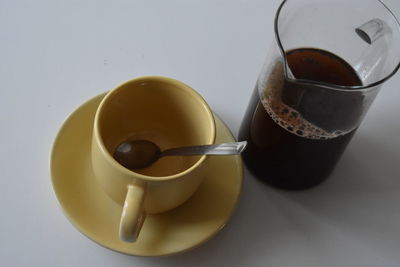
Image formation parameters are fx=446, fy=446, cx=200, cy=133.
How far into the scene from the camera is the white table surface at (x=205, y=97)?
50 centimetres

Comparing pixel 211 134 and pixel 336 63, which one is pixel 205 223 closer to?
pixel 211 134

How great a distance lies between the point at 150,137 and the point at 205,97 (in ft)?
0.34

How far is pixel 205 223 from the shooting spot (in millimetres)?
492

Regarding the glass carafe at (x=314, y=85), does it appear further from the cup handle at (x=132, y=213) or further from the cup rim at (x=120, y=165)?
the cup handle at (x=132, y=213)

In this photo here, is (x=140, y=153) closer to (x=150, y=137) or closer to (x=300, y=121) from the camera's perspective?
(x=150, y=137)

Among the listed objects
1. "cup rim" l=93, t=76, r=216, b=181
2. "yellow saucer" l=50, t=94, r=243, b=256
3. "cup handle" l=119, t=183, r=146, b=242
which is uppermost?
"cup rim" l=93, t=76, r=216, b=181

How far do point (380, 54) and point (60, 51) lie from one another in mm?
431

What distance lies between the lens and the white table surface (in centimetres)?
50

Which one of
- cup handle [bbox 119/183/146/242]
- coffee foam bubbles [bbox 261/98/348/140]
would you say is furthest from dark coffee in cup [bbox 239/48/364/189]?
cup handle [bbox 119/183/146/242]

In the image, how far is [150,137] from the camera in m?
0.58

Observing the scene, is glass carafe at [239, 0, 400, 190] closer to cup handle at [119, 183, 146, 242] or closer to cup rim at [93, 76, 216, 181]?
cup rim at [93, 76, 216, 181]

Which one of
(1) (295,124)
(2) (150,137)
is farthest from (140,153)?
(1) (295,124)

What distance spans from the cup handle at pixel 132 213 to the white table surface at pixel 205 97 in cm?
8

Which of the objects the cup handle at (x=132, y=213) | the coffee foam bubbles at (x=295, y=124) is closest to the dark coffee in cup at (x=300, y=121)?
the coffee foam bubbles at (x=295, y=124)
